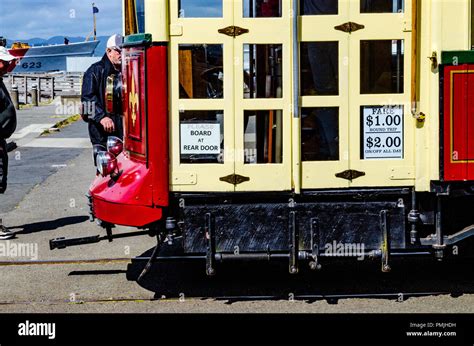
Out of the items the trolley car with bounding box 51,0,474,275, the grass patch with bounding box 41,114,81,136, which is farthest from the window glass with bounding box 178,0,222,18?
the grass patch with bounding box 41,114,81,136

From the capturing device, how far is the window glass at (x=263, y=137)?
20.4 ft

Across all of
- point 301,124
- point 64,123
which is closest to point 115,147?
point 301,124

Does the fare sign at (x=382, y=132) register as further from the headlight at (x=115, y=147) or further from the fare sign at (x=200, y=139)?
the headlight at (x=115, y=147)

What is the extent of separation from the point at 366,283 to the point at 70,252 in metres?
3.20

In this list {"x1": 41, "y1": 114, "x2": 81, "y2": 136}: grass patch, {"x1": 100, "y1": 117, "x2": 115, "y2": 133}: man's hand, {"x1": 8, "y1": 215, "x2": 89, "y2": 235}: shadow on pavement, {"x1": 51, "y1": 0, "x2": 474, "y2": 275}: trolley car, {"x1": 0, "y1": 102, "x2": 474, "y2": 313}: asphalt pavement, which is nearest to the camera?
{"x1": 51, "y1": 0, "x2": 474, "y2": 275}: trolley car

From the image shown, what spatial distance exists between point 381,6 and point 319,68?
651 millimetres

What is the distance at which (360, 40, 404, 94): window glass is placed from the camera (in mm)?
6176

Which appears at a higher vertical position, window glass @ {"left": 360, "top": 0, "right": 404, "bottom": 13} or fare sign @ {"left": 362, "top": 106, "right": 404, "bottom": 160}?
window glass @ {"left": 360, "top": 0, "right": 404, "bottom": 13}

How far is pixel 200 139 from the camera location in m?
6.22

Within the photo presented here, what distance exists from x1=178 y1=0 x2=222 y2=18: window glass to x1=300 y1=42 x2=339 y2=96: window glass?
0.69 m

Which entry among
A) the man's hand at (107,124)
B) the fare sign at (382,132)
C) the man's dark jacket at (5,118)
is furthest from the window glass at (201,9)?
the man's dark jacket at (5,118)

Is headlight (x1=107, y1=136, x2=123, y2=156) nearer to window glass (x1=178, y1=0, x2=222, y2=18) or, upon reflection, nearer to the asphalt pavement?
the asphalt pavement

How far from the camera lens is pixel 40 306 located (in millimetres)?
6586

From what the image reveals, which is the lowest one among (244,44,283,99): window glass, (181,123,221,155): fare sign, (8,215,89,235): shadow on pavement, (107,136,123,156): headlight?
(8,215,89,235): shadow on pavement
